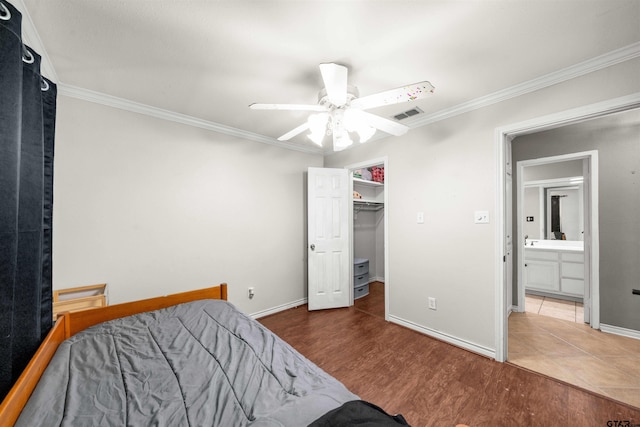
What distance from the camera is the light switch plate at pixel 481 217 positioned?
2.22m

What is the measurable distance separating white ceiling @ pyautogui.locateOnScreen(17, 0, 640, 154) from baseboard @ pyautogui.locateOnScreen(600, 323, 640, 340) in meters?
2.80

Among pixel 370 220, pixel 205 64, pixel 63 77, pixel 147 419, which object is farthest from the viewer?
pixel 370 220

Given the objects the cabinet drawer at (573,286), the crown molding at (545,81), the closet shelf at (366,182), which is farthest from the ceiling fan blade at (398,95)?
the cabinet drawer at (573,286)

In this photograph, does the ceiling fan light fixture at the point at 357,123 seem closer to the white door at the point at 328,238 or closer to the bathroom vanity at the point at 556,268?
the white door at the point at 328,238

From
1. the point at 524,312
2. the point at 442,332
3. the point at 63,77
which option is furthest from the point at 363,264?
the point at 63,77

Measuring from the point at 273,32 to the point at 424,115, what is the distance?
1.82 metres

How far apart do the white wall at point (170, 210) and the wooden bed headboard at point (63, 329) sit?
70 centimetres

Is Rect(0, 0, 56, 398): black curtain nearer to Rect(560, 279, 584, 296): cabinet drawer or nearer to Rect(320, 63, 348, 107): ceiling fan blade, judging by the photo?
Rect(320, 63, 348, 107): ceiling fan blade

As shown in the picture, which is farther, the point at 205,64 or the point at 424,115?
the point at 424,115

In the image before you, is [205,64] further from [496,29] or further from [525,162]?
[525,162]

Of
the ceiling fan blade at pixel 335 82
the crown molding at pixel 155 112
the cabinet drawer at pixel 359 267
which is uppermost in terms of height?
the crown molding at pixel 155 112

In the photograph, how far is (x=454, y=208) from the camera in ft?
7.99

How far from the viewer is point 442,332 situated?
250 centimetres

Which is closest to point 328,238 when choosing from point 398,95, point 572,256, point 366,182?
point 366,182
